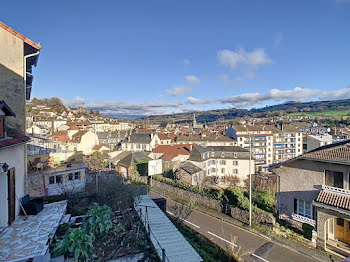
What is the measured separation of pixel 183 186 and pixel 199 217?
706 centimetres

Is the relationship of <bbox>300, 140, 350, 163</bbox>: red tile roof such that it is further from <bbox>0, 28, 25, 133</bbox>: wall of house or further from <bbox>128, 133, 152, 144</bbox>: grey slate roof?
<bbox>128, 133, 152, 144</bbox>: grey slate roof

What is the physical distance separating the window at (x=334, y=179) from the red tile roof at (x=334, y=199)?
79 cm

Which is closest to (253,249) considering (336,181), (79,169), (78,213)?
(336,181)

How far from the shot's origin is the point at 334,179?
13.5m

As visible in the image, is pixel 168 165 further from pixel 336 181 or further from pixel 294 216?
pixel 336 181

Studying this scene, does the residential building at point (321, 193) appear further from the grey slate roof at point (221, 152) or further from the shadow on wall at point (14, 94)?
the grey slate roof at point (221, 152)

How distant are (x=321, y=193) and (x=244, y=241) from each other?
18.9 ft

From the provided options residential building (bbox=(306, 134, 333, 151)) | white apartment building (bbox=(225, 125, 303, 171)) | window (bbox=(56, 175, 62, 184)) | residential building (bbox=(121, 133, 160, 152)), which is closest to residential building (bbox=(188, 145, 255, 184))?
residential building (bbox=(306, 134, 333, 151))

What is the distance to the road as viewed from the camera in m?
12.6

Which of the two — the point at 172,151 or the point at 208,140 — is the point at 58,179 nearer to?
the point at 172,151

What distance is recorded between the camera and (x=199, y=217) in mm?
19250

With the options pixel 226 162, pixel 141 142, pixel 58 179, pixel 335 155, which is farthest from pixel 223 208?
pixel 141 142

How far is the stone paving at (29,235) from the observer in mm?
6234

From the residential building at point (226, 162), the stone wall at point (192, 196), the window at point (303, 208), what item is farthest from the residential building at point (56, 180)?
the residential building at point (226, 162)
